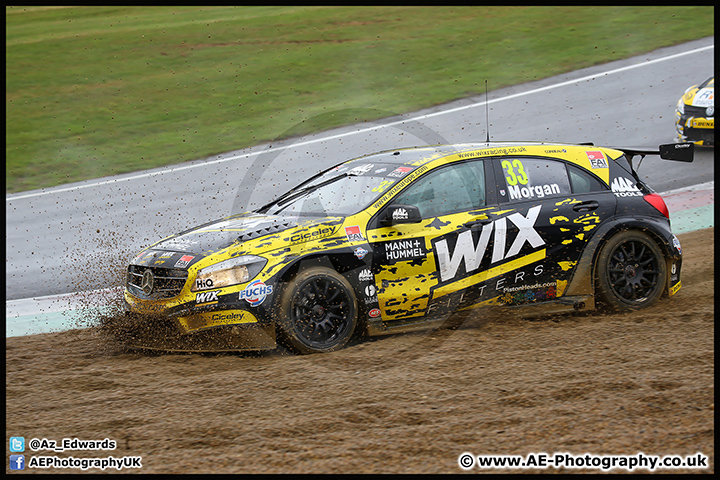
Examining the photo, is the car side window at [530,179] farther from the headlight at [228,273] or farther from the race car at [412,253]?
the headlight at [228,273]

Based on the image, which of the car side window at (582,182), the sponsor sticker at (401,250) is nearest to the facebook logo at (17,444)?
the sponsor sticker at (401,250)

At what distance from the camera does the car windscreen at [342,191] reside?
20.2ft

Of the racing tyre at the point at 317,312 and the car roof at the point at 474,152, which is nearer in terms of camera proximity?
the racing tyre at the point at 317,312

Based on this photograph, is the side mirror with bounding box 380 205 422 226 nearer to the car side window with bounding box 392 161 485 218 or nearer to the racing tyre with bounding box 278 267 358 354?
the car side window with bounding box 392 161 485 218

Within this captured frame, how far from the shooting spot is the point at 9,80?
17484mm

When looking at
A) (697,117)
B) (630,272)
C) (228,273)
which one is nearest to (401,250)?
(228,273)

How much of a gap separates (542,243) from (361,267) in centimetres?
169

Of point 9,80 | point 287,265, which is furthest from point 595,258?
point 9,80

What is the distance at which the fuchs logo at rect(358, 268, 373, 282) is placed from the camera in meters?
5.78

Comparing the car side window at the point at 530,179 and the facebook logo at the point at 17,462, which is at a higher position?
the car side window at the point at 530,179

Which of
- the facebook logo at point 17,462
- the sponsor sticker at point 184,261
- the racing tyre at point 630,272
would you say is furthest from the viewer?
the racing tyre at point 630,272

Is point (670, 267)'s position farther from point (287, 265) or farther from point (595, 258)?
point (287, 265)

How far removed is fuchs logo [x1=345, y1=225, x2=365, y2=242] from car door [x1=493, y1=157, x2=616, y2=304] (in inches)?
53.2

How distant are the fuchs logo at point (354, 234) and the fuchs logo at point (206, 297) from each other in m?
1.12
